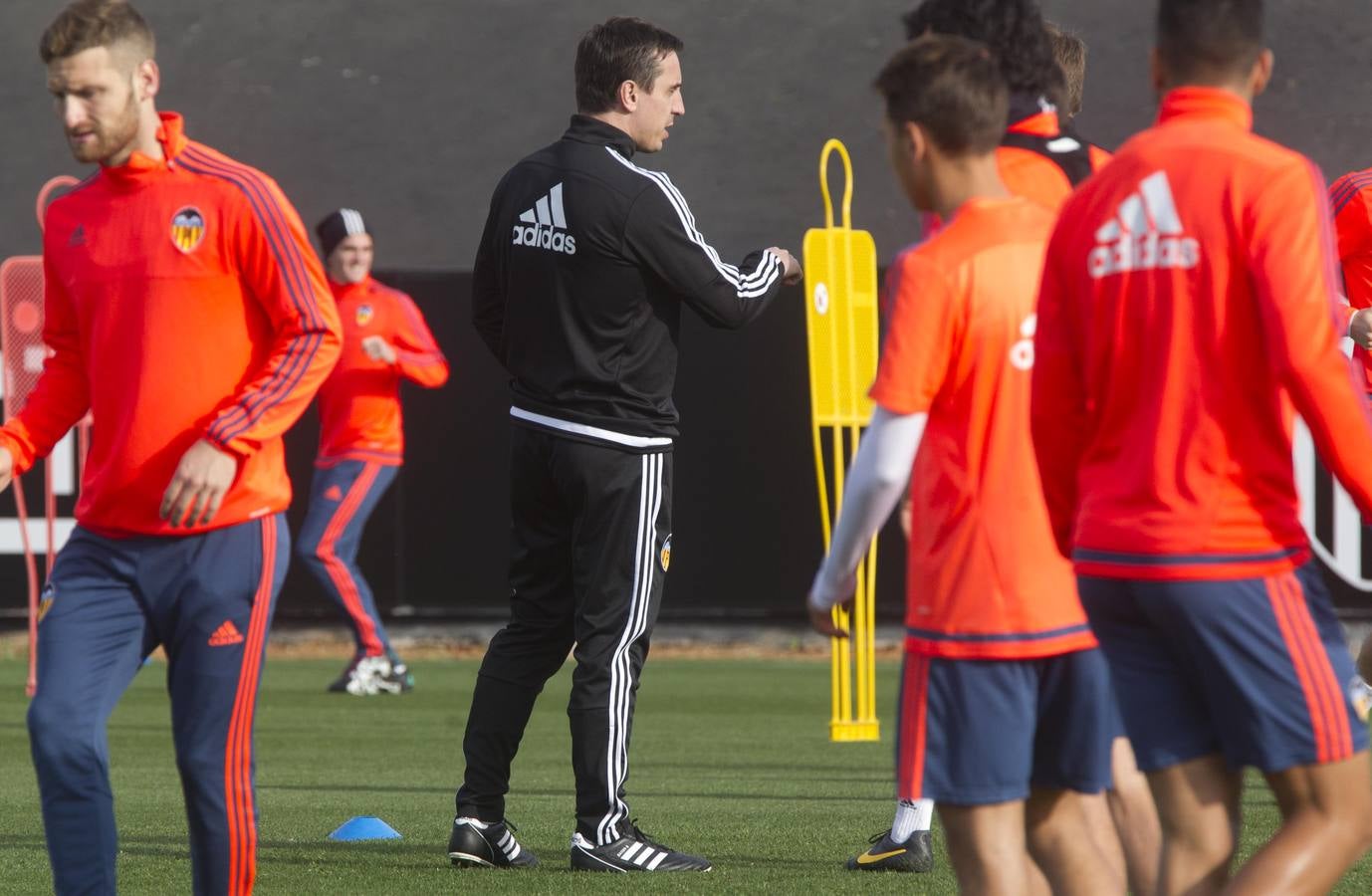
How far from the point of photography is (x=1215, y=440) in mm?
3254

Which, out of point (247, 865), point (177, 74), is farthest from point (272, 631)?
point (247, 865)

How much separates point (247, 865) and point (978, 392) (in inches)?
71.9

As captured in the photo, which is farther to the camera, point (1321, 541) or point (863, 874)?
point (1321, 541)

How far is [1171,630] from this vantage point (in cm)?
331

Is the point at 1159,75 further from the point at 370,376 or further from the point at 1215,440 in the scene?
the point at 370,376

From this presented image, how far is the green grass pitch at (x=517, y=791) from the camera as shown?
218 inches

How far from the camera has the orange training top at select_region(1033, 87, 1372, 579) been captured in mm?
3168

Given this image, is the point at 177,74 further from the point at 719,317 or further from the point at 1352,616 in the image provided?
the point at 719,317

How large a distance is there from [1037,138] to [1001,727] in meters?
1.16

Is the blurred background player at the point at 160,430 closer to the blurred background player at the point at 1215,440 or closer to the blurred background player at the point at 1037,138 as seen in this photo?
the blurred background player at the point at 1037,138

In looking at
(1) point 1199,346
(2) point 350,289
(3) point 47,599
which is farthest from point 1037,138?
(2) point 350,289

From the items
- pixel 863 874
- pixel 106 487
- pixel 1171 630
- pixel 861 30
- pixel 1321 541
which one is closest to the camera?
pixel 1171 630

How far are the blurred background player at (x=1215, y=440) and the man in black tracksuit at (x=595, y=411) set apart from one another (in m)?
2.36

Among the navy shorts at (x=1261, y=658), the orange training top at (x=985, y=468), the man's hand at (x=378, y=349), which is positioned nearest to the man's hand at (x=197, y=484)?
the orange training top at (x=985, y=468)
